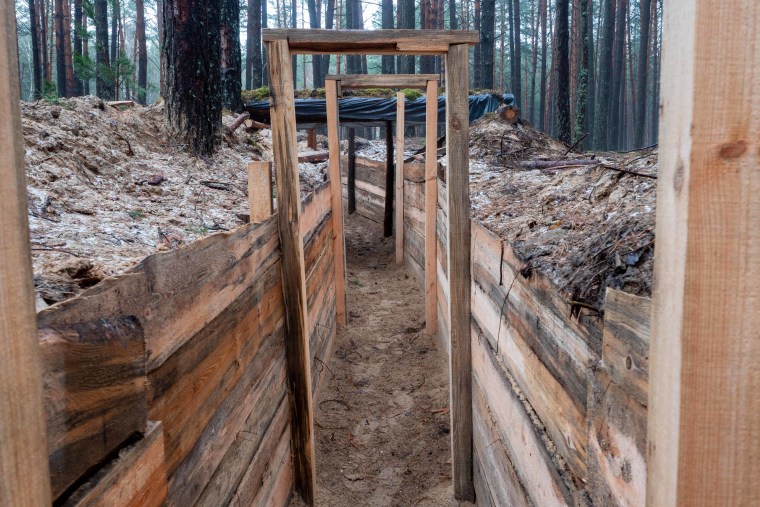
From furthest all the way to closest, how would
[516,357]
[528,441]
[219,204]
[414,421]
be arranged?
[414,421] → [219,204] → [516,357] → [528,441]

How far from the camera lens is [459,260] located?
345 centimetres

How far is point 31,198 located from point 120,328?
2.39 metres

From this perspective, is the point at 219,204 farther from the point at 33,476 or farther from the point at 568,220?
the point at 33,476

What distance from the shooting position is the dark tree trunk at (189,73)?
18.1 feet

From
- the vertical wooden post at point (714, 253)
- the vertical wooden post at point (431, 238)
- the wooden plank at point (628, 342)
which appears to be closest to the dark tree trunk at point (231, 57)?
the vertical wooden post at point (431, 238)

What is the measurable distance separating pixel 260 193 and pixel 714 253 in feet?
8.46

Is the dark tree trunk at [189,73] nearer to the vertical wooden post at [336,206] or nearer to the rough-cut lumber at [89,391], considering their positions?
the vertical wooden post at [336,206]

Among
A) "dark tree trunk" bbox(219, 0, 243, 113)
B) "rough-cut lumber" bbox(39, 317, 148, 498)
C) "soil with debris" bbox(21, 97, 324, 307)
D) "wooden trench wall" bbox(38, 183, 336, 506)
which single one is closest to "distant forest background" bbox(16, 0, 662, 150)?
"dark tree trunk" bbox(219, 0, 243, 113)

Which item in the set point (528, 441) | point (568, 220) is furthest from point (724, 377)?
point (568, 220)

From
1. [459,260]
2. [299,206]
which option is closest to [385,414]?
[459,260]

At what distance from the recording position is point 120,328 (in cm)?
116

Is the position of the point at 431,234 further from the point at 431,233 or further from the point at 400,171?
the point at 400,171

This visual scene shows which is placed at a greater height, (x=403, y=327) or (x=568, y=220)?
(x=568, y=220)

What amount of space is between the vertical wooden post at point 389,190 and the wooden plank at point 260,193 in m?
7.25
